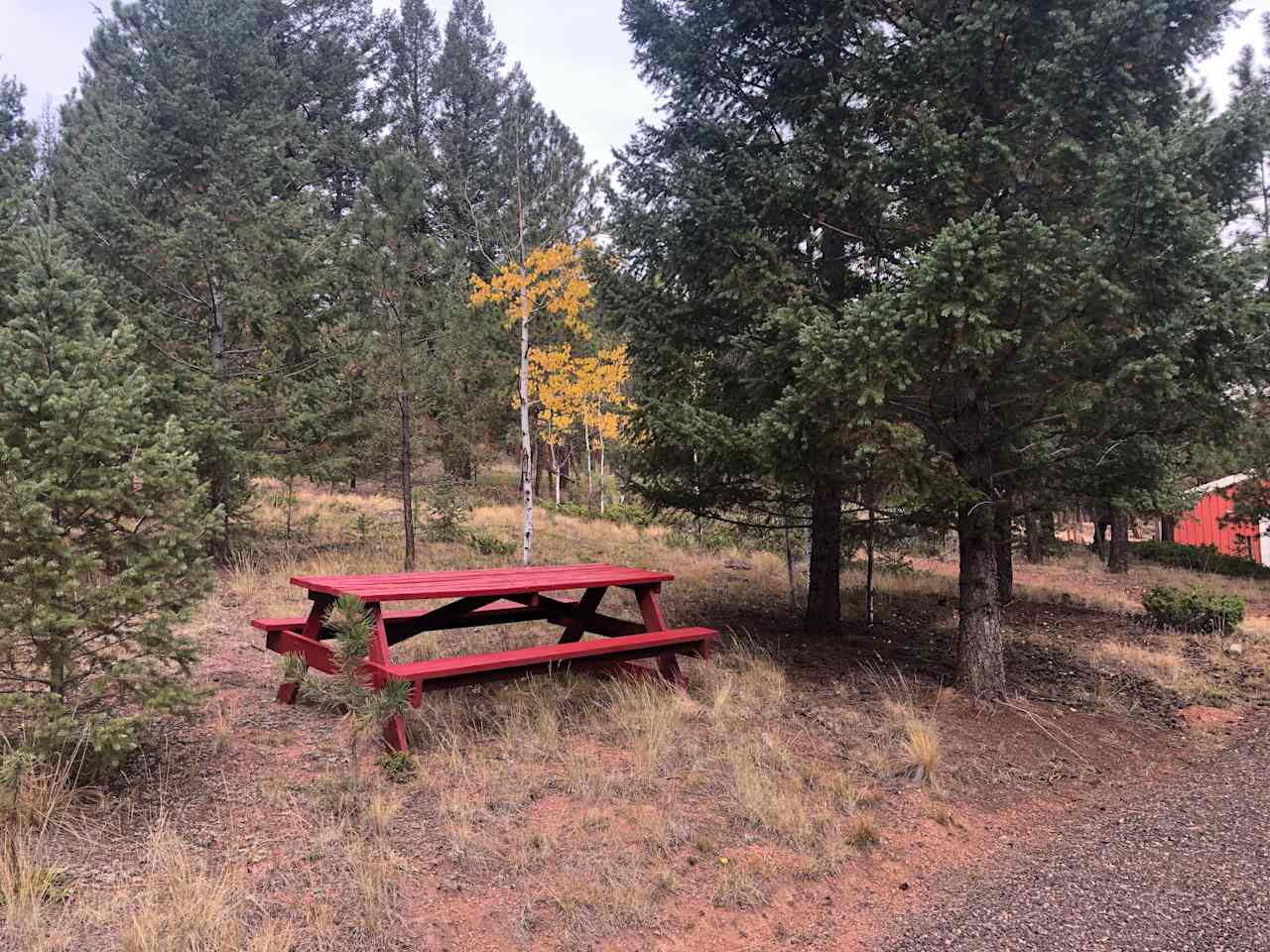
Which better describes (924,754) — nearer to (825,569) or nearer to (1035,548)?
(825,569)

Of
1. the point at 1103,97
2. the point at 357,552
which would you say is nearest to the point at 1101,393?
the point at 1103,97

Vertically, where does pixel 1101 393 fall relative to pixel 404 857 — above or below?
above

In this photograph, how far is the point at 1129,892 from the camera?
3.07 meters

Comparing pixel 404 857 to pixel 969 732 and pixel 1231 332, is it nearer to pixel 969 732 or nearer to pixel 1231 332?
pixel 969 732

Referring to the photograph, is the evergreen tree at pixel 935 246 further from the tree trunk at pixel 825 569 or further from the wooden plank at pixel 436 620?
the wooden plank at pixel 436 620

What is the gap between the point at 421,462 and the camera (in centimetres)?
1335

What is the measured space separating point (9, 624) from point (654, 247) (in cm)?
563

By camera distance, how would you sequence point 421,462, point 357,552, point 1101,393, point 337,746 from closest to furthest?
1. point 337,746
2. point 1101,393
3. point 357,552
4. point 421,462

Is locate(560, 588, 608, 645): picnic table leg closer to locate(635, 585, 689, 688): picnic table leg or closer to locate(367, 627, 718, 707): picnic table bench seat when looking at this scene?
locate(635, 585, 689, 688): picnic table leg

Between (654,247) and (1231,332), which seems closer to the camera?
(1231,332)

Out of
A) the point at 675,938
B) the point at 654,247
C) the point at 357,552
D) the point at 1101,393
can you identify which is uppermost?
the point at 654,247

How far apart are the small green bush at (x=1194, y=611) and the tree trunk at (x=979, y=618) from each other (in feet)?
19.9

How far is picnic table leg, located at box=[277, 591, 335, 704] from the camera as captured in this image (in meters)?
4.62

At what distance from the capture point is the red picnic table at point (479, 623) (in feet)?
13.7
